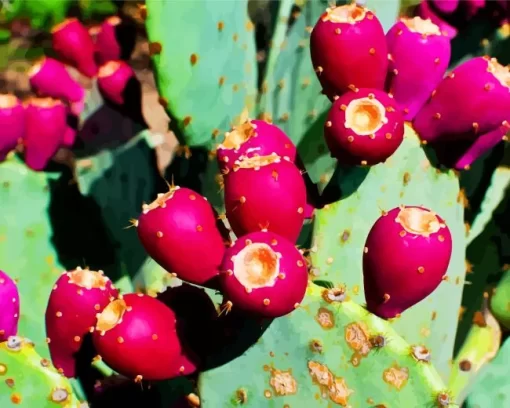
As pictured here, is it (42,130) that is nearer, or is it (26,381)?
(26,381)

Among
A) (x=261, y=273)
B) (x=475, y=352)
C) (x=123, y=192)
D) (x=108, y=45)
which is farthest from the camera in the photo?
(x=108, y=45)

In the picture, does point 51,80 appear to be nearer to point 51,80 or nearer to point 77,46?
point 51,80

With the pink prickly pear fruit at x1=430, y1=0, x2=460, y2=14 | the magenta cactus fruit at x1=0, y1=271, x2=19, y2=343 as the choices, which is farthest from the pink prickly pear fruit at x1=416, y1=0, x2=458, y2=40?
the magenta cactus fruit at x1=0, y1=271, x2=19, y2=343

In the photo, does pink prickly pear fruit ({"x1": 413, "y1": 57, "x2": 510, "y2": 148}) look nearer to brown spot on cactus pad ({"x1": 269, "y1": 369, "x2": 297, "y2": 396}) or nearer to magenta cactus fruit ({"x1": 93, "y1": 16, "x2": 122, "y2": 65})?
brown spot on cactus pad ({"x1": 269, "y1": 369, "x2": 297, "y2": 396})

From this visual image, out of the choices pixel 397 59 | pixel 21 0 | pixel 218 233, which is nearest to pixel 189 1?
pixel 397 59

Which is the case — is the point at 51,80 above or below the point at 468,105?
below

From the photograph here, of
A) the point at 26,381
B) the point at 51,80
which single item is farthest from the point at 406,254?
the point at 51,80
